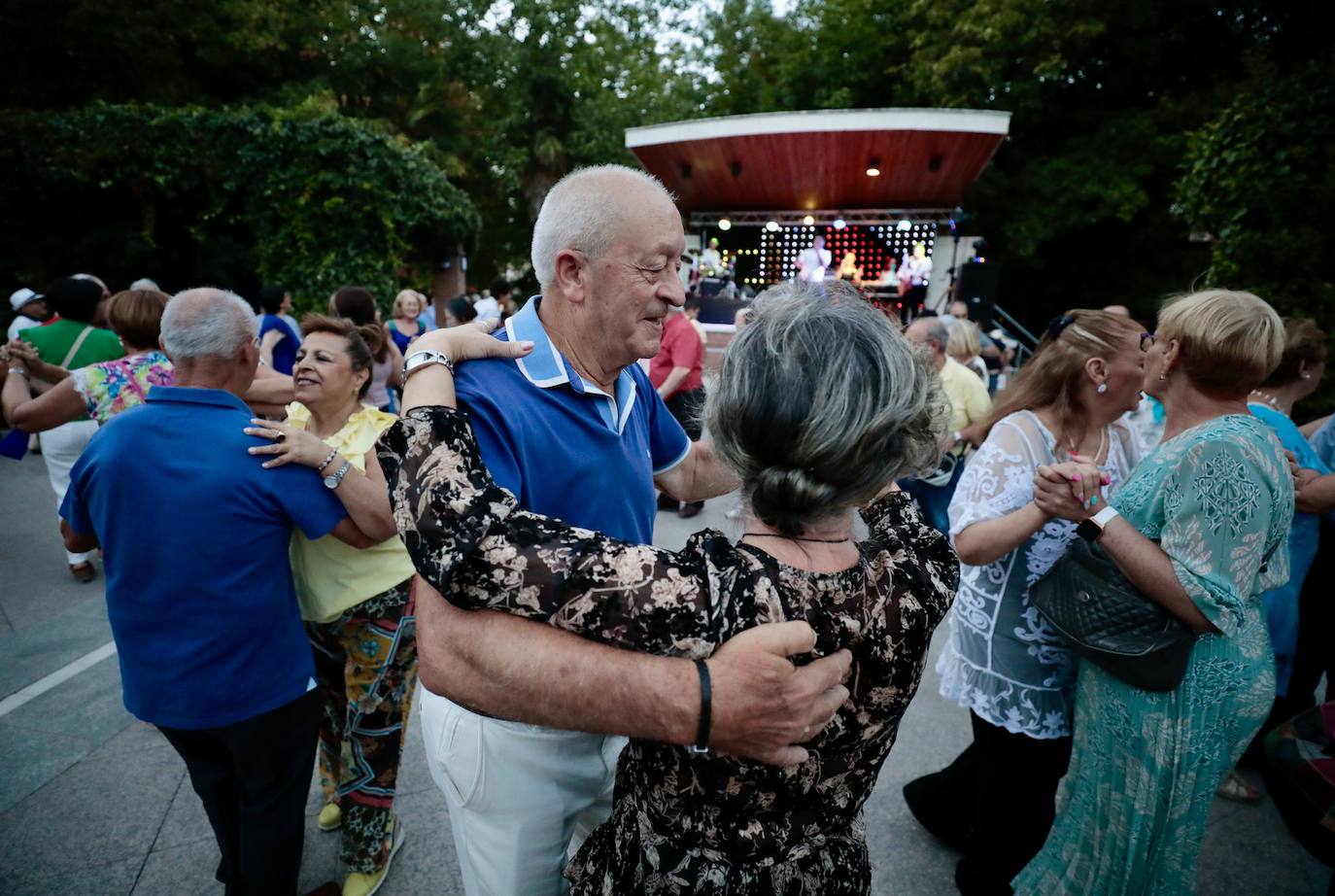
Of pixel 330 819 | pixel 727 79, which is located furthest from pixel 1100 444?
pixel 727 79

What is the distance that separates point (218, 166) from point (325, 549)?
12933 millimetres

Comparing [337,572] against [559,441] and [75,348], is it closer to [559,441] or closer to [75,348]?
[559,441]

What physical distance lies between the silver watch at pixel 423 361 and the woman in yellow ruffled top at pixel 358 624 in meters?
0.88

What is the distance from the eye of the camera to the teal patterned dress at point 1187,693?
5.49 feet

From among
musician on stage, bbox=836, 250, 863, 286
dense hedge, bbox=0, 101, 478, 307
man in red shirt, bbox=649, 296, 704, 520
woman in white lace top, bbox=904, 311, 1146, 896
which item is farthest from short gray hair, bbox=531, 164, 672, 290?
musician on stage, bbox=836, 250, 863, 286

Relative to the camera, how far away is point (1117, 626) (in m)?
1.78

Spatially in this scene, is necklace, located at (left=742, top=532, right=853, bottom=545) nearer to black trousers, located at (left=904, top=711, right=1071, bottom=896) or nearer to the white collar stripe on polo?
the white collar stripe on polo

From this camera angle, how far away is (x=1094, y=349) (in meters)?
2.14

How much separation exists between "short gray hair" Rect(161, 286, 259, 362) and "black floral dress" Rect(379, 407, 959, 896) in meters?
1.14

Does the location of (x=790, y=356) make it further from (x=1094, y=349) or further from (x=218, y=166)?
(x=218, y=166)

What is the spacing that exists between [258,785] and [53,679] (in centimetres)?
262

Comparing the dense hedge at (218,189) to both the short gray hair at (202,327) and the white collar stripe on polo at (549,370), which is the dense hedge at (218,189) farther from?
the white collar stripe on polo at (549,370)

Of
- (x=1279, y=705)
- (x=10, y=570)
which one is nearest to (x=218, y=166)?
(x=10, y=570)

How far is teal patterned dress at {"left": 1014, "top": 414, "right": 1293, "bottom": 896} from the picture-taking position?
5.49 feet
